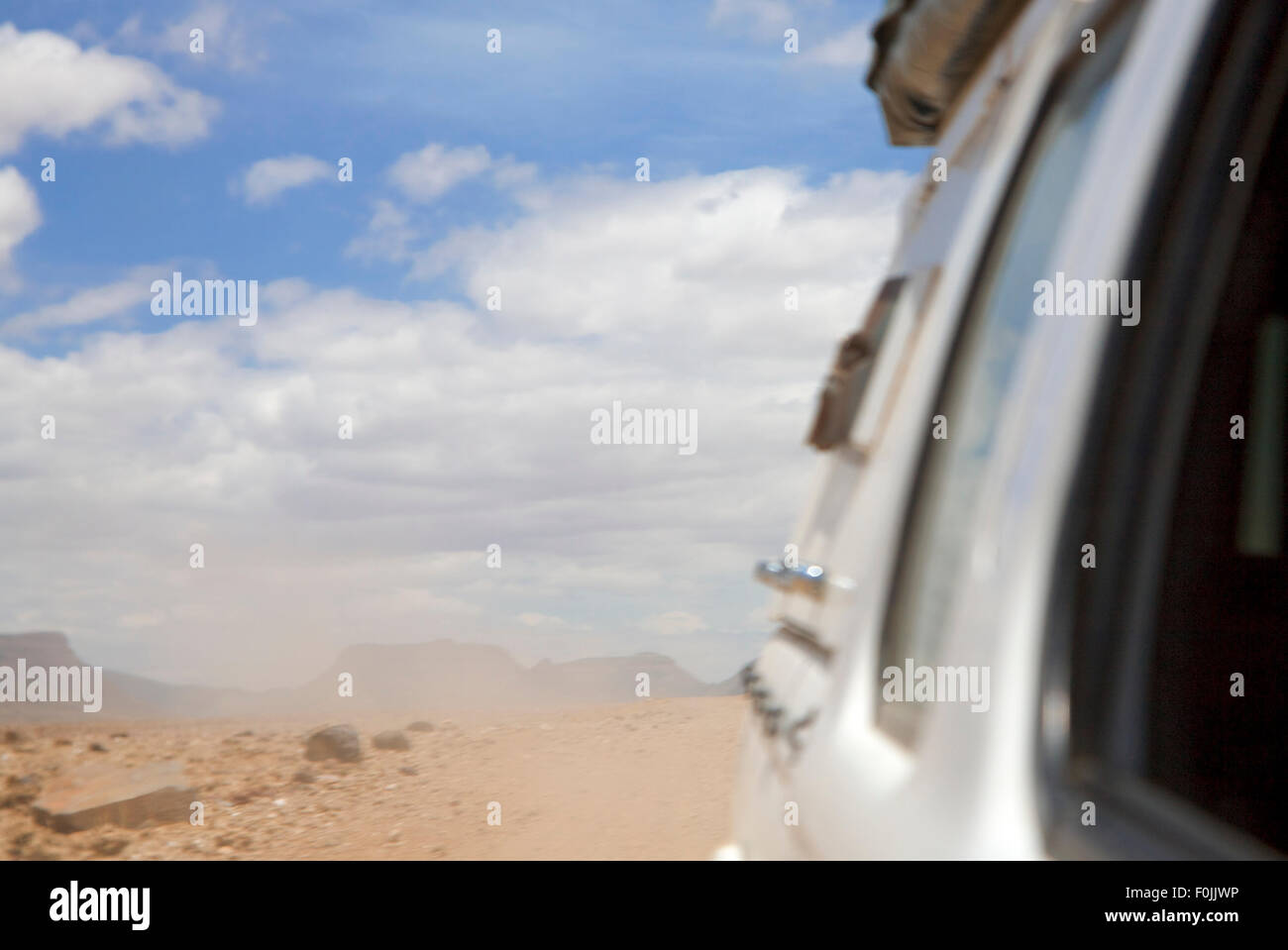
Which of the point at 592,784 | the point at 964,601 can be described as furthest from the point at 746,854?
the point at 592,784

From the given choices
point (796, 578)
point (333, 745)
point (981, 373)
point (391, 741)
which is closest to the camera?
point (981, 373)

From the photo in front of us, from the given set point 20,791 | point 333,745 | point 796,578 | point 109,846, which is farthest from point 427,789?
point 796,578

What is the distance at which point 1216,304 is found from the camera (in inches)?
52.4

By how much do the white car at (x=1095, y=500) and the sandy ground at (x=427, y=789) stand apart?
16.3ft

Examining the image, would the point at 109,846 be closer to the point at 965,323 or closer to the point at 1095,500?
the point at 965,323

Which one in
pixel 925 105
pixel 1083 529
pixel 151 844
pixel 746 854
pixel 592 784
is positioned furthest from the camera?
pixel 592 784

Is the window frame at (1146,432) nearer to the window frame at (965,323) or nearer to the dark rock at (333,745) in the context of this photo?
the window frame at (965,323)

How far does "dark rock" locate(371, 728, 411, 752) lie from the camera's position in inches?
465

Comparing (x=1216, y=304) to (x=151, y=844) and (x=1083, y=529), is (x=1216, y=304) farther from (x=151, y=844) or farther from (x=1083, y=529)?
(x=151, y=844)

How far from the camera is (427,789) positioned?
407 inches

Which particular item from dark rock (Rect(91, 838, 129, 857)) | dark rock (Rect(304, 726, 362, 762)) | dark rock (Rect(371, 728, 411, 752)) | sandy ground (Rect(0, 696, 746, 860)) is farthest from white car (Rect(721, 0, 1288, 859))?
dark rock (Rect(371, 728, 411, 752))

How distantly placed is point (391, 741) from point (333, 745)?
0.89 m

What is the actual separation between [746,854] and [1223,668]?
3.48 ft

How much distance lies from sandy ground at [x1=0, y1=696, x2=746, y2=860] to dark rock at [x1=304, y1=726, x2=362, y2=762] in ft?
0.47
